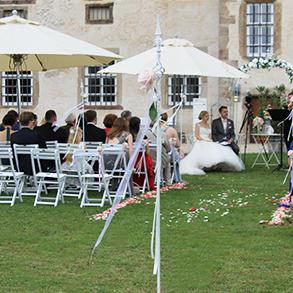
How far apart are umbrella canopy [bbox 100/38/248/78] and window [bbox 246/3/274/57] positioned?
9.92 metres

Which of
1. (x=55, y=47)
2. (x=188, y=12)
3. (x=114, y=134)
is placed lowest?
(x=114, y=134)

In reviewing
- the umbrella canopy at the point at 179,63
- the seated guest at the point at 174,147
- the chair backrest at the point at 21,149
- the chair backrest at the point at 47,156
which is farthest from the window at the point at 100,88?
the chair backrest at the point at 47,156

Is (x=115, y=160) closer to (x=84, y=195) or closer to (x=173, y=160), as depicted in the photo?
(x=84, y=195)

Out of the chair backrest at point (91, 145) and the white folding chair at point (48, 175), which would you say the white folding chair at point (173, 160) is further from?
the white folding chair at point (48, 175)

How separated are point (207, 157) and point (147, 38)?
9783mm

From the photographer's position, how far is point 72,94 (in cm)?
2500

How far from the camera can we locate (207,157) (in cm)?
1552

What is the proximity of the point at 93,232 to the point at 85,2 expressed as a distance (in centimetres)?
1717

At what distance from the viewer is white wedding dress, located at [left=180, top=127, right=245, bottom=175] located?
15.4 meters

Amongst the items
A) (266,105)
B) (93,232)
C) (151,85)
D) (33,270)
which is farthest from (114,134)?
(266,105)

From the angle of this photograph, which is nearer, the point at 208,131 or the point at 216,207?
the point at 216,207

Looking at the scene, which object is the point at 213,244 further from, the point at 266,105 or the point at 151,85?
the point at 266,105

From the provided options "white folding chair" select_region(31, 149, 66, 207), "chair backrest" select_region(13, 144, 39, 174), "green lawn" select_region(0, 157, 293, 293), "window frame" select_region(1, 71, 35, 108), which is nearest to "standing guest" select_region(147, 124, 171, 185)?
"green lawn" select_region(0, 157, 293, 293)

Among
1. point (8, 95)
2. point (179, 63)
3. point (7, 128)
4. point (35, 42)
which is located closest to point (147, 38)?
point (8, 95)
